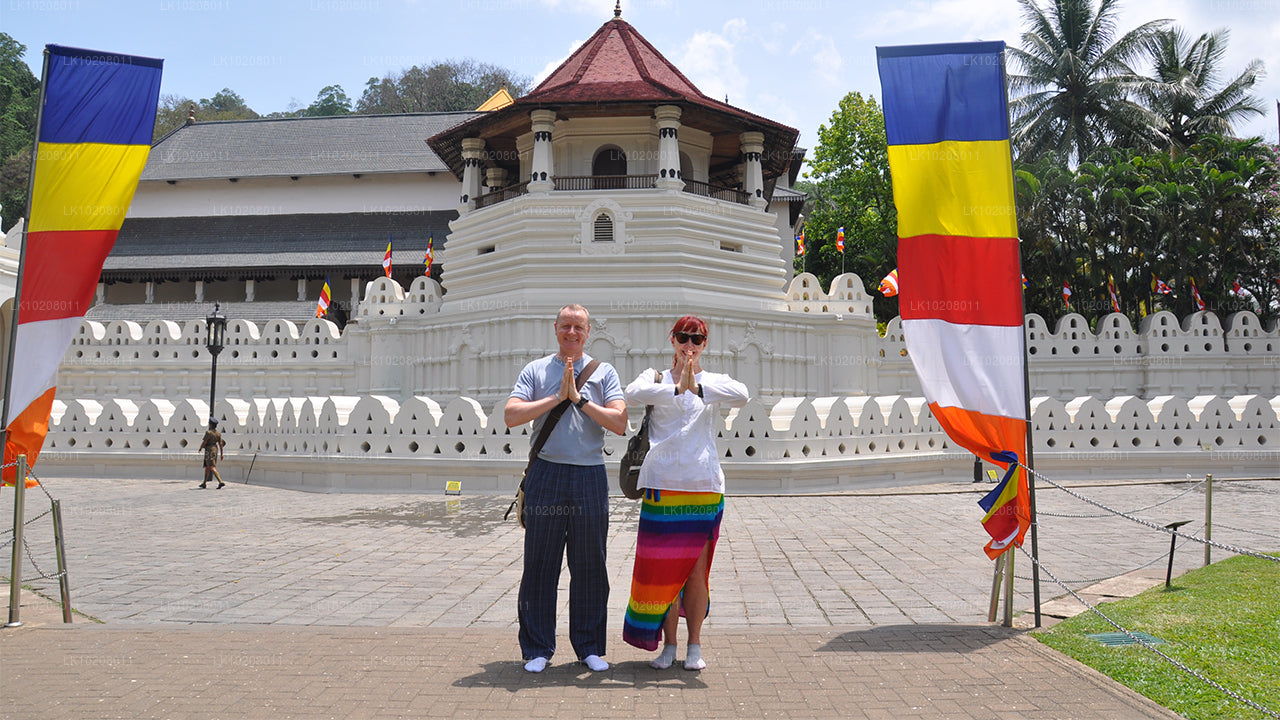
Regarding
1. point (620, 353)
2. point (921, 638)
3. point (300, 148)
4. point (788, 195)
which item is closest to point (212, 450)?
point (620, 353)

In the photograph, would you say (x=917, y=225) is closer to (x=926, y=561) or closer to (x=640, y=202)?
(x=926, y=561)

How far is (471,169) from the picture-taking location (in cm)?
2472

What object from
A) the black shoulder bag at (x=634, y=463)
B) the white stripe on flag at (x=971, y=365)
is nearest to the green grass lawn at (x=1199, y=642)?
the white stripe on flag at (x=971, y=365)

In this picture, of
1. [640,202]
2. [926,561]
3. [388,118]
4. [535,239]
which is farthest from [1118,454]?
[388,118]

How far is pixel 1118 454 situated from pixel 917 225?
12759 mm

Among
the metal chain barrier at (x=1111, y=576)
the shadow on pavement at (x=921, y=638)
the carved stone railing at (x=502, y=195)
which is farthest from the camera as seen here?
the carved stone railing at (x=502, y=195)

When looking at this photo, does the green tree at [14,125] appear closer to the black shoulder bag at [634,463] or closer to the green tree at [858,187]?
the green tree at [858,187]

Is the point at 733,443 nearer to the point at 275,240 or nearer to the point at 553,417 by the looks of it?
the point at 553,417

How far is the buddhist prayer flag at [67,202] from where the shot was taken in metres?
6.11

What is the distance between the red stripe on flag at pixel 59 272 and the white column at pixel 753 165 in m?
19.4

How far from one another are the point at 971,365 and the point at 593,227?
1690 cm

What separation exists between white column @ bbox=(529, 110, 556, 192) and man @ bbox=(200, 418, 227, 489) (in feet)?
32.6

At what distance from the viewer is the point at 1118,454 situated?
16.2m

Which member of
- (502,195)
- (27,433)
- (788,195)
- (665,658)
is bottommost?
(665,658)
